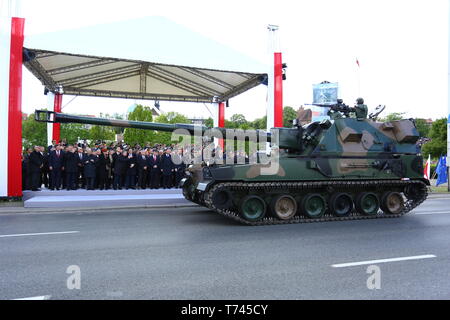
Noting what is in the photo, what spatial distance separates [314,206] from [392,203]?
8.34 ft

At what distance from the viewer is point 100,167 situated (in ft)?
47.5

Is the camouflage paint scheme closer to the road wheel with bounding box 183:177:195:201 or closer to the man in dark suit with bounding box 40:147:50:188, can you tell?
the road wheel with bounding box 183:177:195:201

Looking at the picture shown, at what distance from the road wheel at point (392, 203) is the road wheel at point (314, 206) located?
6.25ft

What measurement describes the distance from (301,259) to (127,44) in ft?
33.7

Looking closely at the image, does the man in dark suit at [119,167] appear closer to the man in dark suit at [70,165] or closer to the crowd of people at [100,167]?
the crowd of people at [100,167]

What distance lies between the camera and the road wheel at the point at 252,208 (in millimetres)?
9688

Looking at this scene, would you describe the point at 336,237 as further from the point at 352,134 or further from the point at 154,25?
the point at 154,25

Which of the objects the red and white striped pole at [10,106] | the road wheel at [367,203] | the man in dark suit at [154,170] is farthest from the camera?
the man in dark suit at [154,170]

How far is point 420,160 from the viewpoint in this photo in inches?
462

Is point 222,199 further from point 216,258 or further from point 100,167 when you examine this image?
point 100,167

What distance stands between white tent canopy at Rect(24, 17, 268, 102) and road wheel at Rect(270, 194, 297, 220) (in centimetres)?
663

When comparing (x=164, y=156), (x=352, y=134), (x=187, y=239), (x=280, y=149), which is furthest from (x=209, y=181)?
(x=164, y=156)

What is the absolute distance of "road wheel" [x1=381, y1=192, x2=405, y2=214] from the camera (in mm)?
11234

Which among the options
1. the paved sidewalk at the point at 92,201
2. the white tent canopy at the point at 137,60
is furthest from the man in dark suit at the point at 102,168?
the white tent canopy at the point at 137,60
